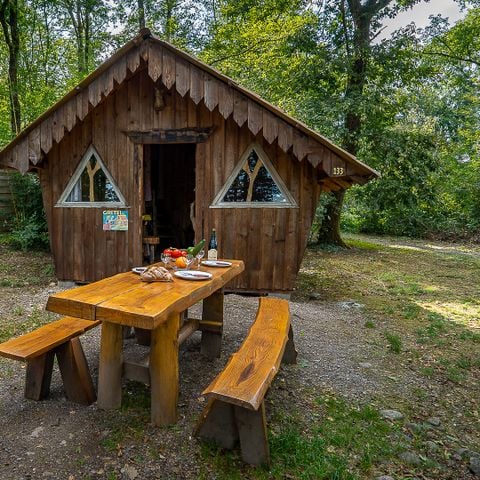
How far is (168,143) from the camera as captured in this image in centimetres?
575

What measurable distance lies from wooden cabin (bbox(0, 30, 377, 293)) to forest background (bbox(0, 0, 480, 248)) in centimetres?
337

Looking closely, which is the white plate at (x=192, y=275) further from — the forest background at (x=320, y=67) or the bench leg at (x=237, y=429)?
the forest background at (x=320, y=67)

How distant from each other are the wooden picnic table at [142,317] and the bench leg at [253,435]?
1.80 feet

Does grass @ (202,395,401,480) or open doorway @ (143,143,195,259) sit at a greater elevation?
open doorway @ (143,143,195,259)

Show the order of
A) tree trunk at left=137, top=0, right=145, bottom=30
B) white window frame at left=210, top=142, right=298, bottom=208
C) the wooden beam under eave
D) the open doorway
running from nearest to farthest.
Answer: white window frame at left=210, top=142, right=298, bottom=208, the wooden beam under eave, the open doorway, tree trunk at left=137, top=0, right=145, bottom=30

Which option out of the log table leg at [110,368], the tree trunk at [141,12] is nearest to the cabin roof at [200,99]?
the log table leg at [110,368]

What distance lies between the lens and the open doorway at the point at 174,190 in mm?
9266

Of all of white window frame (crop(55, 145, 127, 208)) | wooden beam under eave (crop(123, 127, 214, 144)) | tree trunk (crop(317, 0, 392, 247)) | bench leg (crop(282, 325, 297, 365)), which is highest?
tree trunk (crop(317, 0, 392, 247))

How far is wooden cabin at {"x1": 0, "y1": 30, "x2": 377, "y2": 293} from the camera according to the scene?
490 centimetres

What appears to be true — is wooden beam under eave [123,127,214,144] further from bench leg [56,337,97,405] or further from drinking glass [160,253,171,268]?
bench leg [56,337,97,405]

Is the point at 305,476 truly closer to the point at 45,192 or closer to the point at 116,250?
the point at 116,250

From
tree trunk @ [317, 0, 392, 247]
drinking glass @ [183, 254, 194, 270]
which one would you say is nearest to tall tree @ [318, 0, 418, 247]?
tree trunk @ [317, 0, 392, 247]

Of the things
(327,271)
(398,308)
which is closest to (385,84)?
(327,271)

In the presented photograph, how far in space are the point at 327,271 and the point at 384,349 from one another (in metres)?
4.31
